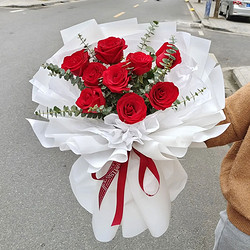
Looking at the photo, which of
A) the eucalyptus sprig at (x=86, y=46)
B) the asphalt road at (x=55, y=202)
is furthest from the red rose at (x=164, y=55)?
the asphalt road at (x=55, y=202)

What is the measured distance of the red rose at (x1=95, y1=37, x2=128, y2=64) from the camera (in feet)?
3.12

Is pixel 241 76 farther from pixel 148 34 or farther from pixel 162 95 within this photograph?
pixel 162 95

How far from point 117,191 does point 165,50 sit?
0.54m

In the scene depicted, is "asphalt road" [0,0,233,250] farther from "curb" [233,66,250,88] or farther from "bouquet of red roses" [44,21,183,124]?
"curb" [233,66,250,88]

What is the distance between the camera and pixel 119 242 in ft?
7.06

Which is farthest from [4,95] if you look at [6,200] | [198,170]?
[198,170]

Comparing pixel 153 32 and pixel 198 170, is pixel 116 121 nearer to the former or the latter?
pixel 153 32

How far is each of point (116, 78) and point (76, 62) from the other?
0.17m

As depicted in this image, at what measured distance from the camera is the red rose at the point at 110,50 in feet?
3.12

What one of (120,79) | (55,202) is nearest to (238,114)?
(120,79)

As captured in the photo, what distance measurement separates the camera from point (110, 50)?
943mm

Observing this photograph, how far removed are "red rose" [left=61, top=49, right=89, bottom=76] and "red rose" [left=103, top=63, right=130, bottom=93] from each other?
10 centimetres

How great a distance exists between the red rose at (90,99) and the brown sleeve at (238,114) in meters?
0.49

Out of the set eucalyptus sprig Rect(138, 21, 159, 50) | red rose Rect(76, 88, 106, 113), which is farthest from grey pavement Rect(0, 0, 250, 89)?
red rose Rect(76, 88, 106, 113)
